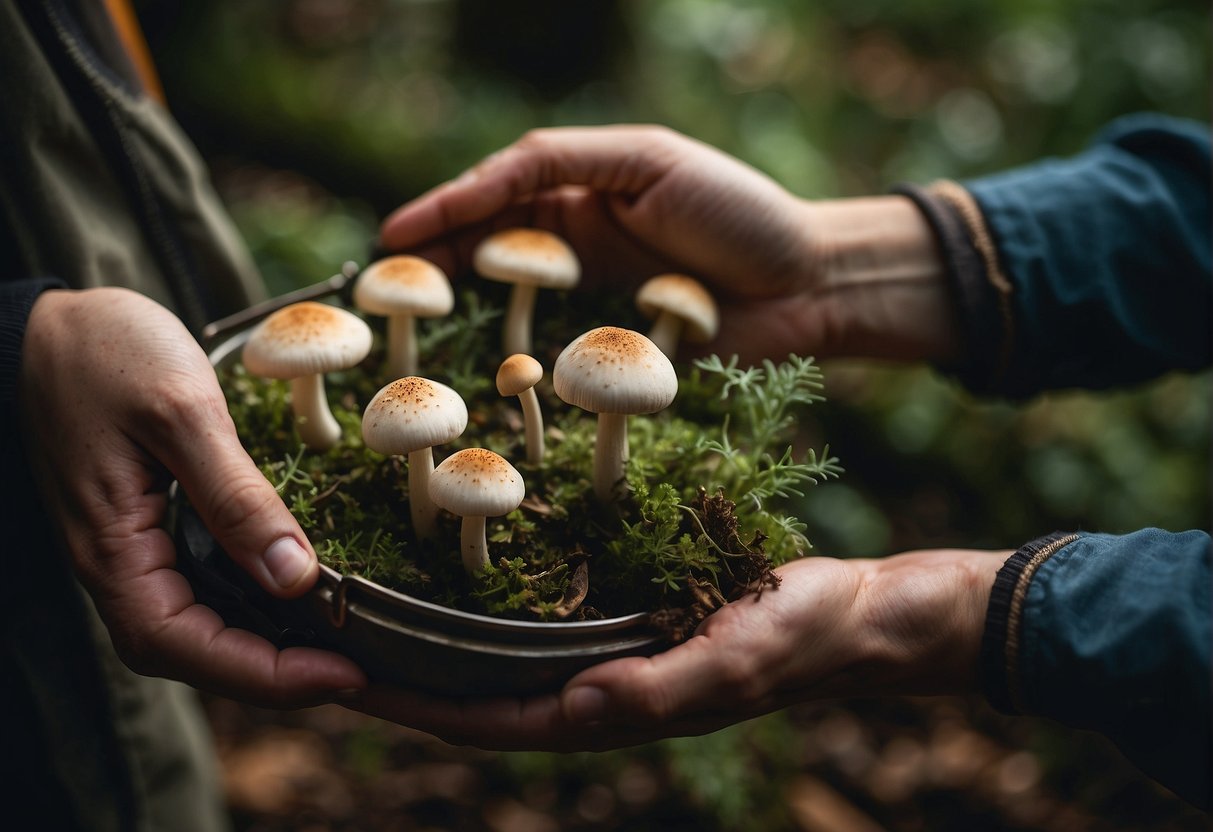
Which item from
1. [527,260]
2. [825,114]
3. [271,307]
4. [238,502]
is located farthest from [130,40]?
[825,114]

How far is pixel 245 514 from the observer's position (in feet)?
4.42

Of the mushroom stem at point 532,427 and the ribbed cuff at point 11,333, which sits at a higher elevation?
the ribbed cuff at point 11,333

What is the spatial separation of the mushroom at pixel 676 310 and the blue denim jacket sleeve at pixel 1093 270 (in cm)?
68

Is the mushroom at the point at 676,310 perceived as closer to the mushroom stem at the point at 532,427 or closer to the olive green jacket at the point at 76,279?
the mushroom stem at the point at 532,427

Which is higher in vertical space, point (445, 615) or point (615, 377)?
point (615, 377)

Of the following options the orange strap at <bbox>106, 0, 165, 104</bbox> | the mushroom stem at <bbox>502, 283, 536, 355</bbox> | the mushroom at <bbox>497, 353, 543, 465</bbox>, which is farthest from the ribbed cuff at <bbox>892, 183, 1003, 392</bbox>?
the orange strap at <bbox>106, 0, 165, 104</bbox>

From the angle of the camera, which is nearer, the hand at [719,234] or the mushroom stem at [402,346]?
the mushroom stem at [402,346]

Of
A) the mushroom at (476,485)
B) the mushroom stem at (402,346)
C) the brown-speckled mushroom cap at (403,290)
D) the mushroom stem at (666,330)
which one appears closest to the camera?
→ the mushroom at (476,485)

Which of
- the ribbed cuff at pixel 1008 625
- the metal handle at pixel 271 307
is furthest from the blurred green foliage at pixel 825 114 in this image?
the metal handle at pixel 271 307

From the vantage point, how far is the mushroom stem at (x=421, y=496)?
5.07 feet

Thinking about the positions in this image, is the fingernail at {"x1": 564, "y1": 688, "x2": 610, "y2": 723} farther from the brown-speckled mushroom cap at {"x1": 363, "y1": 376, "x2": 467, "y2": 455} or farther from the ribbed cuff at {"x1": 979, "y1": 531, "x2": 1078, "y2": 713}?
the ribbed cuff at {"x1": 979, "y1": 531, "x2": 1078, "y2": 713}

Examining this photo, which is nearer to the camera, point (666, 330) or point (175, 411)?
point (175, 411)

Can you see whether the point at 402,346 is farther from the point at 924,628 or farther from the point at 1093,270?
the point at 1093,270

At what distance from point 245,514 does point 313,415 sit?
1.33ft
